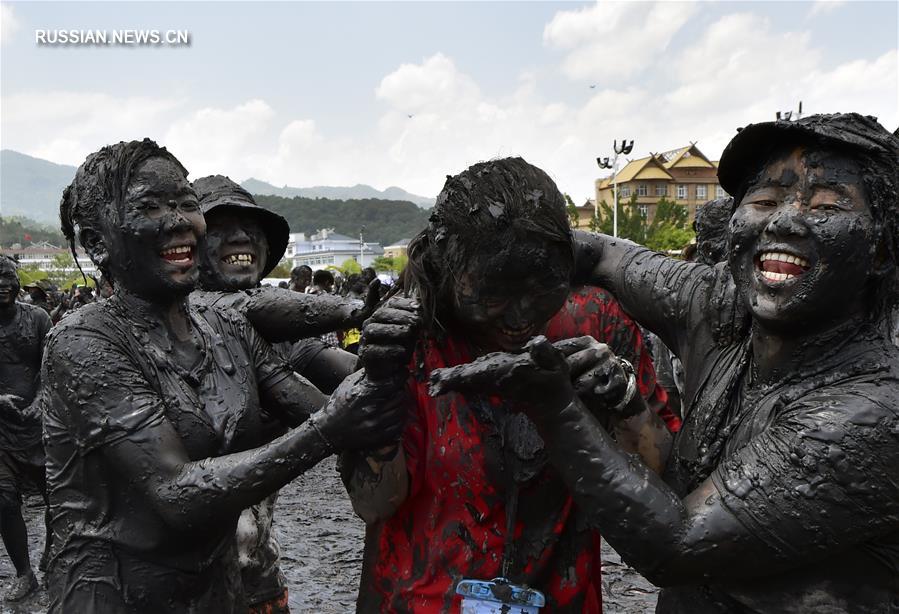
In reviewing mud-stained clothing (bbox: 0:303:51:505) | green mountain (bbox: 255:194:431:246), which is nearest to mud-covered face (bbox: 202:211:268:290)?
mud-stained clothing (bbox: 0:303:51:505)

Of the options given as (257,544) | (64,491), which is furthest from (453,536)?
(257,544)

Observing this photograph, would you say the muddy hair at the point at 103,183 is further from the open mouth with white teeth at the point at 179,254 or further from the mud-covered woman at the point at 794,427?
the mud-covered woman at the point at 794,427

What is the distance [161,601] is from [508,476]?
1108 millimetres

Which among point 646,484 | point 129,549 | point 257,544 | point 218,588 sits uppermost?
point 646,484

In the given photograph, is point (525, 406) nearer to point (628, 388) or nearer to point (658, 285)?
point (628, 388)

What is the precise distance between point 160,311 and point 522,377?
4.34 feet

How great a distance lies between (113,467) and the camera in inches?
82.1

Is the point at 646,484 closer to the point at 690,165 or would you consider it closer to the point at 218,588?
the point at 218,588

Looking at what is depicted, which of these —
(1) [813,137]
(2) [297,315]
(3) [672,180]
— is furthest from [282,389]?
(3) [672,180]

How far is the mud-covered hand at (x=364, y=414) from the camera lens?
188 cm

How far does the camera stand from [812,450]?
5.23 ft

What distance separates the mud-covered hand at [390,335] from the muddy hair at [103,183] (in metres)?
1.02

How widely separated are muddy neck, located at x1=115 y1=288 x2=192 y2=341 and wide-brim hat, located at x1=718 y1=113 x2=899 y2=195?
5.59ft

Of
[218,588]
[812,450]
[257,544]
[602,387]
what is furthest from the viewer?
[257,544]
